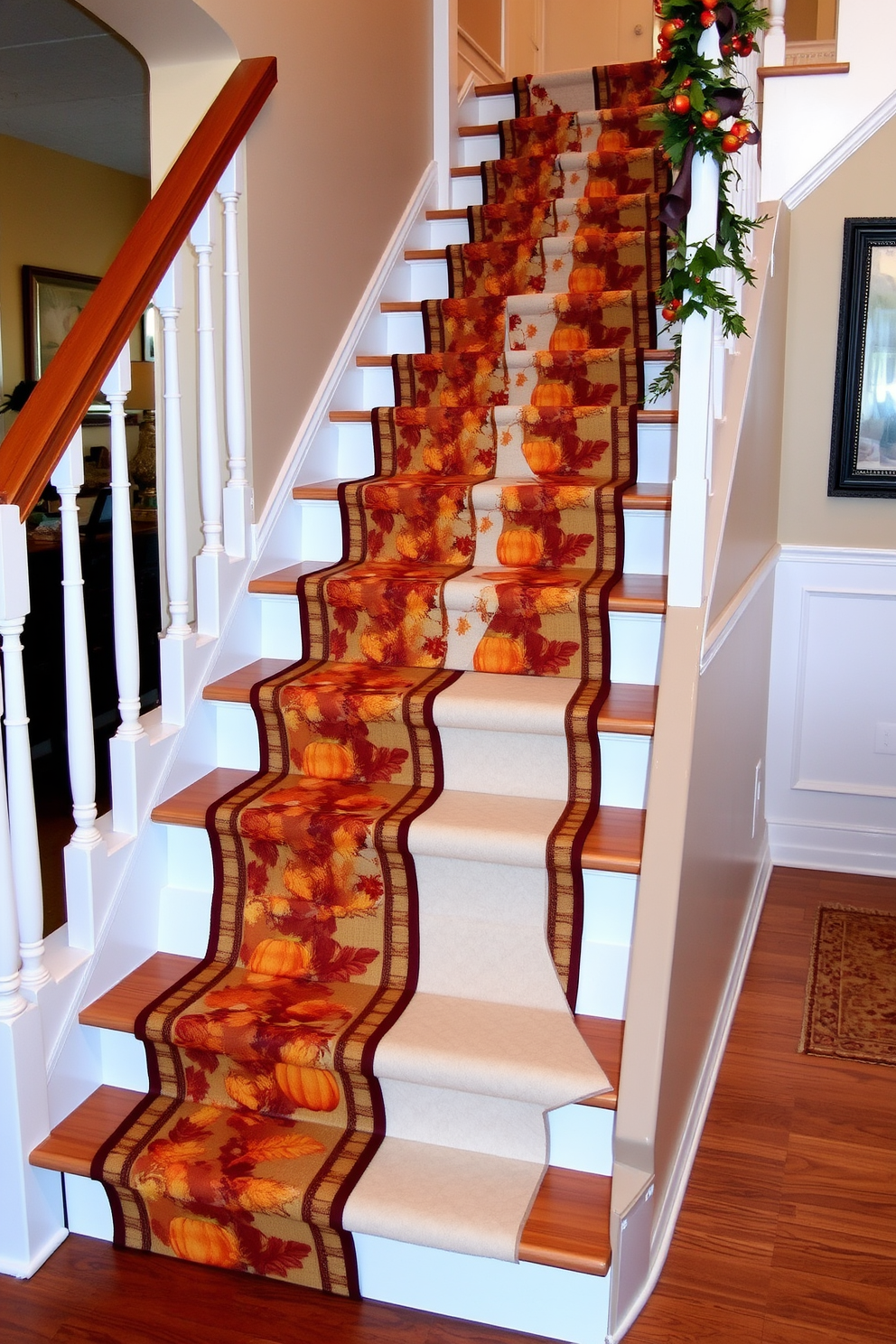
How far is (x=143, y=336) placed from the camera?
24.3 ft

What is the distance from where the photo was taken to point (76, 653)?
1973 mm

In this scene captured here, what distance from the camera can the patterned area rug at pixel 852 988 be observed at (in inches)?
105

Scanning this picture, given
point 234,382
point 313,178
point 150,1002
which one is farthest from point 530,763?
point 313,178

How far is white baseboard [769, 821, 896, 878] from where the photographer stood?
3676 millimetres

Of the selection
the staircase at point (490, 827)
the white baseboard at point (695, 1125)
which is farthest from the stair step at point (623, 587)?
the white baseboard at point (695, 1125)

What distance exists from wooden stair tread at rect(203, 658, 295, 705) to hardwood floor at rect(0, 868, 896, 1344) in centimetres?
102

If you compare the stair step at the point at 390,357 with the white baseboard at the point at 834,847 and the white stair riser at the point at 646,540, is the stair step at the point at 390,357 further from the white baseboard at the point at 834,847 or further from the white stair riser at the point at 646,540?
the white baseboard at the point at 834,847

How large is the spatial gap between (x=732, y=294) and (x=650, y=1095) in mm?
1485

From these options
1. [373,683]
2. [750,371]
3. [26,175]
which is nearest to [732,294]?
[750,371]

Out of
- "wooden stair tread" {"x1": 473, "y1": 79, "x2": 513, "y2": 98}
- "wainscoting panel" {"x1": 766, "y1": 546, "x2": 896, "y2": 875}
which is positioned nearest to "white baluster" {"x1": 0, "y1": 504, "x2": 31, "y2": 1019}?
"wainscoting panel" {"x1": 766, "y1": 546, "x2": 896, "y2": 875}

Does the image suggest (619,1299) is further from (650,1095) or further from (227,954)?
(227,954)

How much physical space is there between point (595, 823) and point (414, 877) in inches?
13.6

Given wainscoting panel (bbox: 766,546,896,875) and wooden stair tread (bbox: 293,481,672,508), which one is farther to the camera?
wainscoting panel (bbox: 766,546,896,875)

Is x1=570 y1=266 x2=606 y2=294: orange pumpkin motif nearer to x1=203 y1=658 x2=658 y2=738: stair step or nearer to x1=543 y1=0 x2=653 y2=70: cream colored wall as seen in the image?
x1=203 y1=658 x2=658 y2=738: stair step
